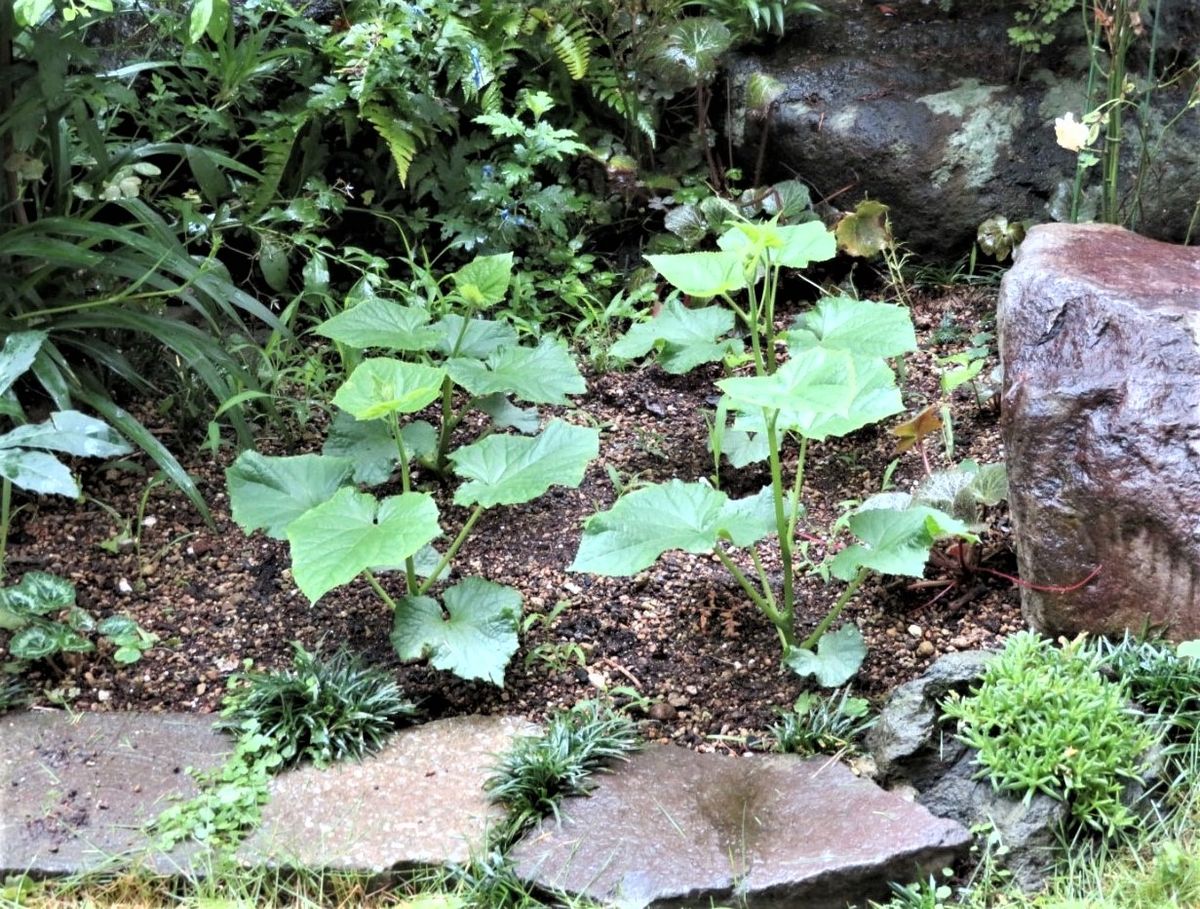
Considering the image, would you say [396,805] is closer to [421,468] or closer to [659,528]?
[659,528]

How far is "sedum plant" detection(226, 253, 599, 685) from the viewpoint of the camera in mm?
2801

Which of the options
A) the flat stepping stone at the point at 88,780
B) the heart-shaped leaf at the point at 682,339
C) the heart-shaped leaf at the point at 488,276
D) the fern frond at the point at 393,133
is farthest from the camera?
the fern frond at the point at 393,133

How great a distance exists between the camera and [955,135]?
15.2 feet

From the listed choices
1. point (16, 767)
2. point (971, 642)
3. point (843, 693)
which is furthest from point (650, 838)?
point (16, 767)

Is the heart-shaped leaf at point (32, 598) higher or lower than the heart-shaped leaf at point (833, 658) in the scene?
higher

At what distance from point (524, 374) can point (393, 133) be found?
4.33ft

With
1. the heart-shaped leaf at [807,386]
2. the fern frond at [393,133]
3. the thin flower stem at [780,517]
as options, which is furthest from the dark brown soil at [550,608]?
the fern frond at [393,133]

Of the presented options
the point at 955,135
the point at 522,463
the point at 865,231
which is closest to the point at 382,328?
the point at 522,463

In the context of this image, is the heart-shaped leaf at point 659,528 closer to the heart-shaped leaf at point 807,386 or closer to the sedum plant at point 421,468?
the sedum plant at point 421,468

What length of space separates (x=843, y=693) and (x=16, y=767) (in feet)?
6.57

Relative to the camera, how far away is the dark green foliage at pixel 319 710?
2.83 m

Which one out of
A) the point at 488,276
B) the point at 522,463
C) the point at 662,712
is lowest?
the point at 662,712

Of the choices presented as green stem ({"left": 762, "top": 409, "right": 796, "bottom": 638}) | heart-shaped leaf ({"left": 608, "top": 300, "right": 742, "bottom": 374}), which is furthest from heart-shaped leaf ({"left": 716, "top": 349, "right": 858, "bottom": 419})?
heart-shaped leaf ({"left": 608, "top": 300, "right": 742, "bottom": 374})

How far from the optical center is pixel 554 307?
4586 millimetres
